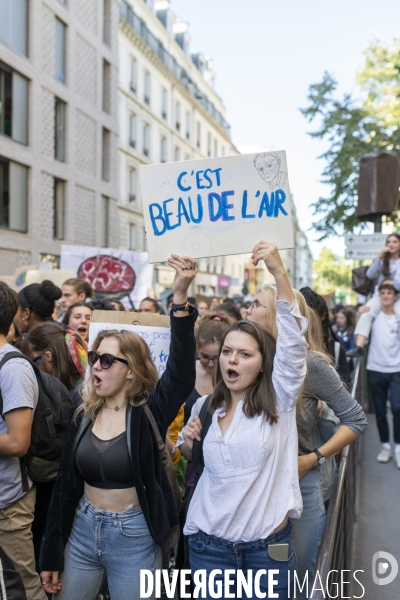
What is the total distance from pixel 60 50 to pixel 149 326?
19.2m

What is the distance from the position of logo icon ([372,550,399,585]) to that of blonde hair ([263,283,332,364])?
71.0 inches

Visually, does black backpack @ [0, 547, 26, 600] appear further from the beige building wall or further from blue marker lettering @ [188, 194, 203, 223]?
the beige building wall

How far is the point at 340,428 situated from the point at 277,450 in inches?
26.0

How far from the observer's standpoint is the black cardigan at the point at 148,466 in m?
2.61

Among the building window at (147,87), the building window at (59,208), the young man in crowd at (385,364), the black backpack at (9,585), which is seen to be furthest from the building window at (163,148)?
the black backpack at (9,585)

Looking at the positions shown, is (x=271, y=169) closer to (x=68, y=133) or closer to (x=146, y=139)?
(x=68, y=133)

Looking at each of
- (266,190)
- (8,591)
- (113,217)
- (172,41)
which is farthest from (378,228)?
(172,41)

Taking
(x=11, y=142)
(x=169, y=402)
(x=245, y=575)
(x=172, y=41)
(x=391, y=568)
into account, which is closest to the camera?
(x=245, y=575)

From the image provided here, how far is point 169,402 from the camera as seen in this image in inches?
109

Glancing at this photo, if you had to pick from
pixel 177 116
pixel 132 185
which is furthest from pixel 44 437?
pixel 177 116

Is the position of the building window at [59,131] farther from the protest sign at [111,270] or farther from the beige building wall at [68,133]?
the protest sign at [111,270]

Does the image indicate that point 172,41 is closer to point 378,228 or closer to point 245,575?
point 378,228

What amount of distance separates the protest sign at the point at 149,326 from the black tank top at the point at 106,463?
99cm

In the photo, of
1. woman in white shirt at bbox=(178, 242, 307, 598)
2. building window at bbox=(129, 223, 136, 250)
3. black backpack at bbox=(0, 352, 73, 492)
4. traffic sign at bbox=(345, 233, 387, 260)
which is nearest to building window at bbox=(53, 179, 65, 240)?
building window at bbox=(129, 223, 136, 250)
